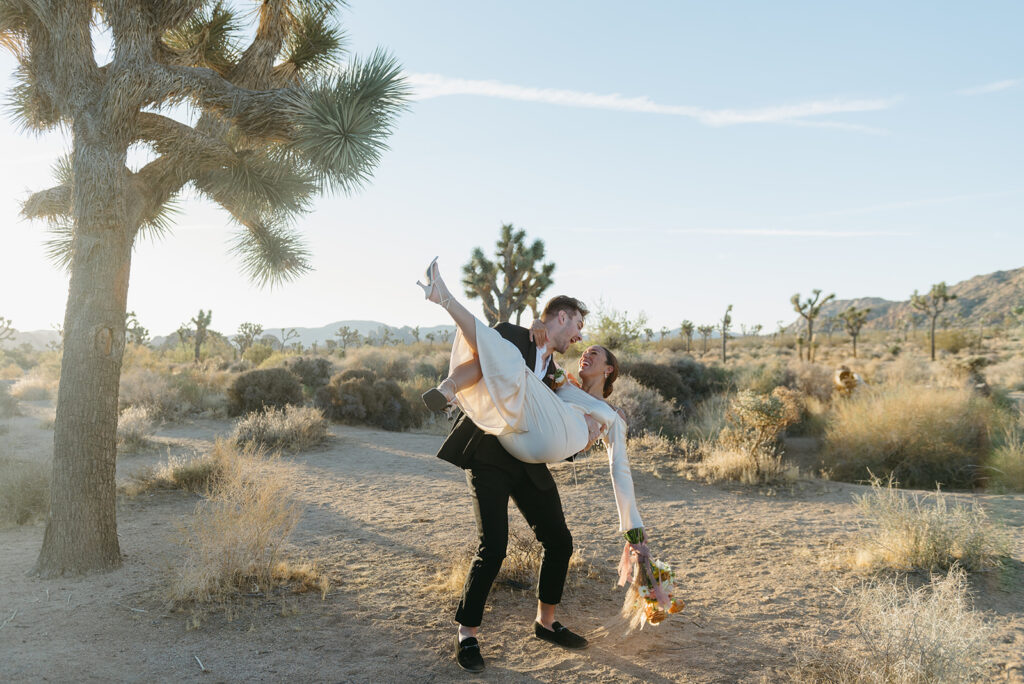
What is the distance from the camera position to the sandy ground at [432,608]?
3.53m

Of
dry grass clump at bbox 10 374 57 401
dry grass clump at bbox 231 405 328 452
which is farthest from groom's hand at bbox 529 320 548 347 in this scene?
dry grass clump at bbox 10 374 57 401

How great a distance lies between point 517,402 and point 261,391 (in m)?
13.3

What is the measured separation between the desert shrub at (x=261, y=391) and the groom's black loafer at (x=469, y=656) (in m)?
12.1

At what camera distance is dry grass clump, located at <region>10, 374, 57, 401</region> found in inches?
766

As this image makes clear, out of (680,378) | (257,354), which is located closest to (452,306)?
(680,378)

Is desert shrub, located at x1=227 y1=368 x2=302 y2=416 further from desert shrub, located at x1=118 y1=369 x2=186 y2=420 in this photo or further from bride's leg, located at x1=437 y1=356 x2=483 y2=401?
bride's leg, located at x1=437 y1=356 x2=483 y2=401

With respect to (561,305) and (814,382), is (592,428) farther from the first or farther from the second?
(814,382)

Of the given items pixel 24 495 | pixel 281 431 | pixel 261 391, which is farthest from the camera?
pixel 261 391

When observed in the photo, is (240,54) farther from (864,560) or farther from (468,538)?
(864,560)

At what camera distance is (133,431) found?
11.2 m

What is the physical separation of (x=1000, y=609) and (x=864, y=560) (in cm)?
93

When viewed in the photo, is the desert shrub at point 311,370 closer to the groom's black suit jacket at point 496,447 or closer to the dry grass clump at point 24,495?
the dry grass clump at point 24,495

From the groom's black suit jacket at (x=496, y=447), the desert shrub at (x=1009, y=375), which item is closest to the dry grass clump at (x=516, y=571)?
the groom's black suit jacket at (x=496, y=447)

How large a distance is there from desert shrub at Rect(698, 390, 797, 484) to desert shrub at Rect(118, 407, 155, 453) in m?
9.27
